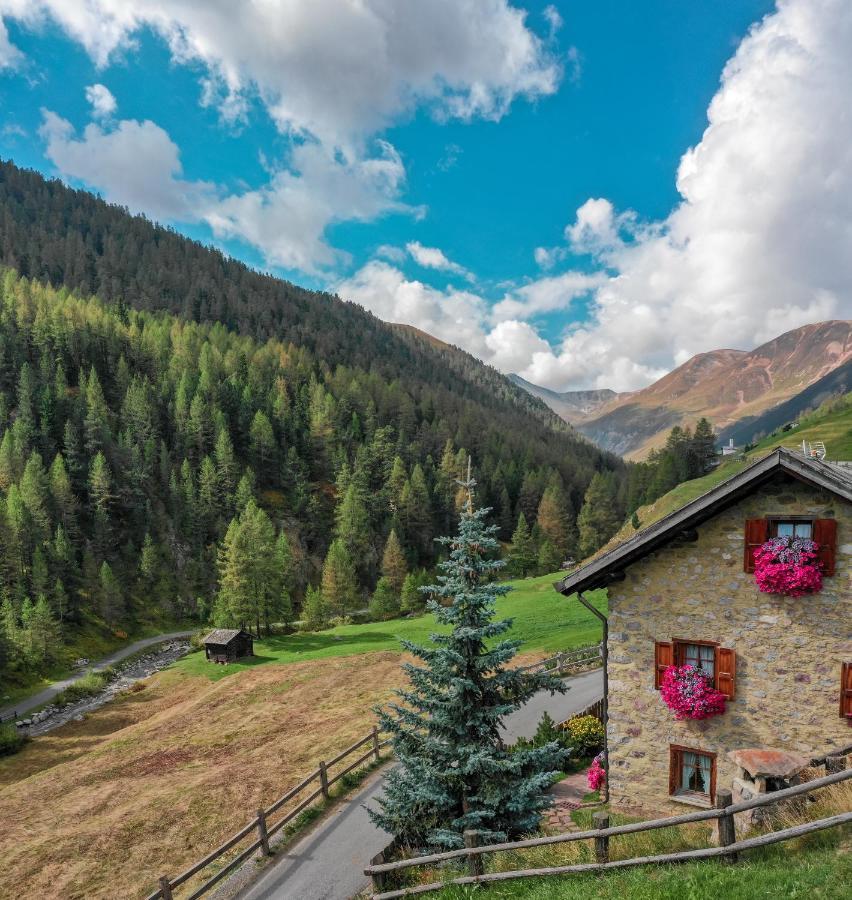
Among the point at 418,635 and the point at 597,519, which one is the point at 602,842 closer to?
the point at 418,635

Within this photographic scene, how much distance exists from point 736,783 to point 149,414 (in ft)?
398

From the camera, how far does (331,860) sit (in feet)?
54.9

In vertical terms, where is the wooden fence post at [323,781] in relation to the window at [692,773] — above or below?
below

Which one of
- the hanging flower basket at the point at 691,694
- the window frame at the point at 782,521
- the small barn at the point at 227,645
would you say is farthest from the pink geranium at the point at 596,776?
the small barn at the point at 227,645

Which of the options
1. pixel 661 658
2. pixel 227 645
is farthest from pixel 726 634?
pixel 227 645

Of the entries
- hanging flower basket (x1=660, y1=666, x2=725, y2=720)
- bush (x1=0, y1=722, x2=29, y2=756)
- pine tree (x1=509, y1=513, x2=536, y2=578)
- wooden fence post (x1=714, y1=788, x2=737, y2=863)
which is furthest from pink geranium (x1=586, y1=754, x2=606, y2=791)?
pine tree (x1=509, y1=513, x2=536, y2=578)

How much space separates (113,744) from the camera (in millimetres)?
35375

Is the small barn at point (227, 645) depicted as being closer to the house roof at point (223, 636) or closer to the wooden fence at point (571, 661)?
the house roof at point (223, 636)

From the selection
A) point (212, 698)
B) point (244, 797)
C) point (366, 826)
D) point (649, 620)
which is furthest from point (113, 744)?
point (649, 620)

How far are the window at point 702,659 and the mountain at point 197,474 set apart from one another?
55.1 metres

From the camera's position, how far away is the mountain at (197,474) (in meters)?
70.2

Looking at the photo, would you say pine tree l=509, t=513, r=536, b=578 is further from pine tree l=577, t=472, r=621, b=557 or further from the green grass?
the green grass

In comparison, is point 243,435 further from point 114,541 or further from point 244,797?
point 244,797

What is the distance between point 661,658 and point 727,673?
61.1 inches
